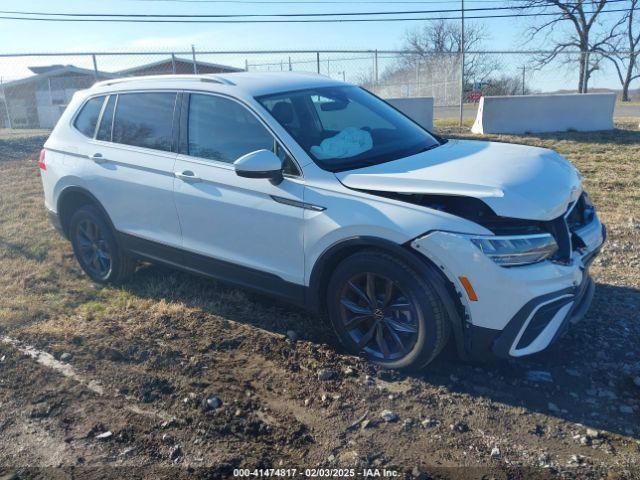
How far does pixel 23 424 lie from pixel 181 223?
5.77 feet

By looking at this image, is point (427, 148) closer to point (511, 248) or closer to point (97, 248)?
point (511, 248)

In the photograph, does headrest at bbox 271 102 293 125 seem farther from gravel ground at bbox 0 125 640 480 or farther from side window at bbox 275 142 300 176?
gravel ground at bbox 0 125 640 480

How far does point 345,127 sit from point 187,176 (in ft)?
4.03

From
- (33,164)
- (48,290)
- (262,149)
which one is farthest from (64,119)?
(33,164)

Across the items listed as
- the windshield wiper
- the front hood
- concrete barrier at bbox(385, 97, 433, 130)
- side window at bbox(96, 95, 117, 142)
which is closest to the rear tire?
side window at bbox(96, 95, 117, 142)

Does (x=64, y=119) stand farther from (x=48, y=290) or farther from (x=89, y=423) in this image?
(x=89, y=423)

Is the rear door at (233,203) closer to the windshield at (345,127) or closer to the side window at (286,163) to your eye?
the side window at (286,163)

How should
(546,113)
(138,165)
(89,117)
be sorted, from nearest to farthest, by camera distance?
(138,165)
(89,117)
(546,113)

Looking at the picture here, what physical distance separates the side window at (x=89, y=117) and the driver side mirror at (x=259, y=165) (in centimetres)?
220

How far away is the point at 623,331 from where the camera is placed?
423cm

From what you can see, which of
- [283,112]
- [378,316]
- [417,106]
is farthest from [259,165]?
[417,106]

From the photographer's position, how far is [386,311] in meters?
3.70

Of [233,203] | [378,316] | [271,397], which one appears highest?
[233,203]

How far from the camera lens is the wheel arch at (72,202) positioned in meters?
5.22
